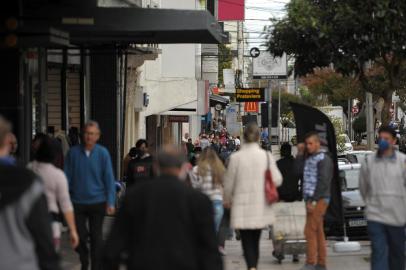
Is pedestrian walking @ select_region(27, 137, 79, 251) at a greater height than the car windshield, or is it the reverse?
pedestrian walking @ select_region(27, 137, 79, 251)

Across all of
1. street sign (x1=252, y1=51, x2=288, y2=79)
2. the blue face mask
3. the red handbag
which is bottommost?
the red handbag

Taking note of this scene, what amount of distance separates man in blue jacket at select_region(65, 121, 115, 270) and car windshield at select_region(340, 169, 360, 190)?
27.2 ft

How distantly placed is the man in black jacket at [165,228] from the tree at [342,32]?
24.8 feet

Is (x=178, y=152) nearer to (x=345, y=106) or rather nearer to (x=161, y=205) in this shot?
(x=161, y=205)

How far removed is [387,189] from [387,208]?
20cm

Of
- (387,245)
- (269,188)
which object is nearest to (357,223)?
(269,188)

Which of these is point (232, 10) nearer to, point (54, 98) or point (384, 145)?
point (54, 98)

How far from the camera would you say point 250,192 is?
1038 centimetres

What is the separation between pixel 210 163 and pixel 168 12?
3.14 metres

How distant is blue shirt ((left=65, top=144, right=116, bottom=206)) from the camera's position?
1055cm

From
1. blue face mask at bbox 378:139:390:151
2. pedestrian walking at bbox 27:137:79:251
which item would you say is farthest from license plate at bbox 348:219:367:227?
pedestrian walking at bbox 27:137:79:251

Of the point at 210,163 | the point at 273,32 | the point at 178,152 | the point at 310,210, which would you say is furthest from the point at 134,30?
the point at 178,152

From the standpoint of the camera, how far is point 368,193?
32.7ft

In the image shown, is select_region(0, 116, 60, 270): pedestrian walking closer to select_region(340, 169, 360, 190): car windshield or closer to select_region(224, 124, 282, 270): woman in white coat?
select_region(224, 124, 282, 270): woman in white coat
